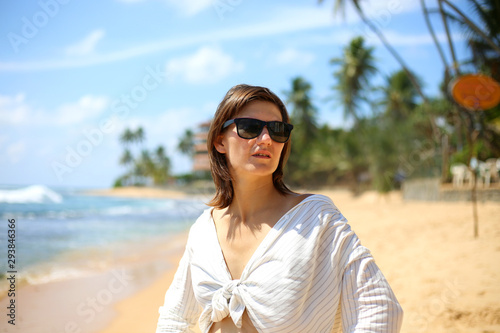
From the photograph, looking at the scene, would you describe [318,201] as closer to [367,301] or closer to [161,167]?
[367,301]

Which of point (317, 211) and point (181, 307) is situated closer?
point (317, 211)

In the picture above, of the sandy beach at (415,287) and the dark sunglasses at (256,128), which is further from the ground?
the dark sunglasses at (256,128)

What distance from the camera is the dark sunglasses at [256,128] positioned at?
4.63ft

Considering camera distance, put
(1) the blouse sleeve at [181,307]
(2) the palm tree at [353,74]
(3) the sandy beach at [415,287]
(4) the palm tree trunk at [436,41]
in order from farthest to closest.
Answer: (2) the palm tree at [353,74], (4) the palm tree trunk at [436,41], (3) the sandy beach at [415,287], (1) the blouse sleeve at [181,307]

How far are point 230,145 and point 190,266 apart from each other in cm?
48

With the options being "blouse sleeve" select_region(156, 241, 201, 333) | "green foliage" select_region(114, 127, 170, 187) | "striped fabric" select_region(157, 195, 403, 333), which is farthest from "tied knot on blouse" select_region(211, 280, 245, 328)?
"green foliage" select_region(114, 127, 170, 187)

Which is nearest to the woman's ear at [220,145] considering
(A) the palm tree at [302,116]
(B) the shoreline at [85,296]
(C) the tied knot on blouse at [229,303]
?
(C) the tied knot on blouse at [229,303]

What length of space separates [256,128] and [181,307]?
0.73 m

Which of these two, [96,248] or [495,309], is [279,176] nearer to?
[495,309]

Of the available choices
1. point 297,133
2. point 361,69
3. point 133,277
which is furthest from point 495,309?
point 297,133

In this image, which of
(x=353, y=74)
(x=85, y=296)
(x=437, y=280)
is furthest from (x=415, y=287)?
(x=353, y=74)

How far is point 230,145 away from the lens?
1486mm

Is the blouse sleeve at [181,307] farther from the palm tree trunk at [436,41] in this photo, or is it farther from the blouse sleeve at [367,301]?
the palm tree trunk at [436,41]

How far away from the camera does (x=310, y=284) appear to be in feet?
4.06
